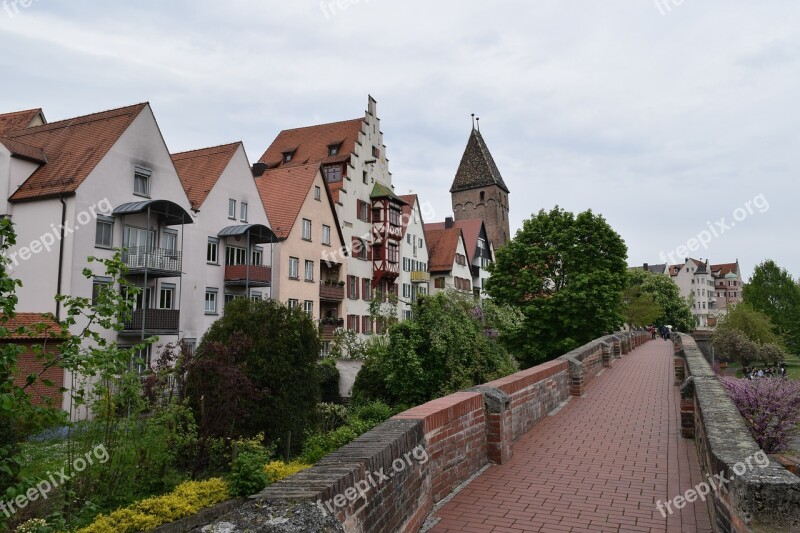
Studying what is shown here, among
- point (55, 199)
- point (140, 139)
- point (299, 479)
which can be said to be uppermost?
point (140, 139)

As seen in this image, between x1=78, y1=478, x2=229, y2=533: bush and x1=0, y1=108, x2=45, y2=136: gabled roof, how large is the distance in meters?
27.7

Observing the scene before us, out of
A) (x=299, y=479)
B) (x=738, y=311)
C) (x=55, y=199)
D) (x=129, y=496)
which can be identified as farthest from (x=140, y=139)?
(x=738, y=311)

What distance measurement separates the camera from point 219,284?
93.3 ft

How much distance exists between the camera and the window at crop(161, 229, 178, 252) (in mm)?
25375

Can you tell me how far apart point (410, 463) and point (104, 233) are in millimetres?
20689

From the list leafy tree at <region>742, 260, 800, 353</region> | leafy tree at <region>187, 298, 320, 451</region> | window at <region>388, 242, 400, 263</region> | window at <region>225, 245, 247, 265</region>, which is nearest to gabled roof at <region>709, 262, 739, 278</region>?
leafy tree at <region>742, 260, 800, 353</region>

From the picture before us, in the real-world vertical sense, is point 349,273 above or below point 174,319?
above

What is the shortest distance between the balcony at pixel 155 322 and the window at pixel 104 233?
282cm

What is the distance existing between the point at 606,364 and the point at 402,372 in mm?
11440

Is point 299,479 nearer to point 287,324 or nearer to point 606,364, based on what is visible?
point 287,324

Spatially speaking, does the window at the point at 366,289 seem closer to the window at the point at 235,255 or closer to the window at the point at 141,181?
the window at the point at 235,255

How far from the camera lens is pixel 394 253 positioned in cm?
4378

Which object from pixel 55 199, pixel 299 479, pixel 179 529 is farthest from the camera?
pixel 55 199

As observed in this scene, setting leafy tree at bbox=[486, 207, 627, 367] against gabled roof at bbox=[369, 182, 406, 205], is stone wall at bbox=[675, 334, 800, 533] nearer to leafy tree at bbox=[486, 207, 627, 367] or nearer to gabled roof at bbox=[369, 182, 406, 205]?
leafy tree at bbox=[486, 207, 627, 367]
